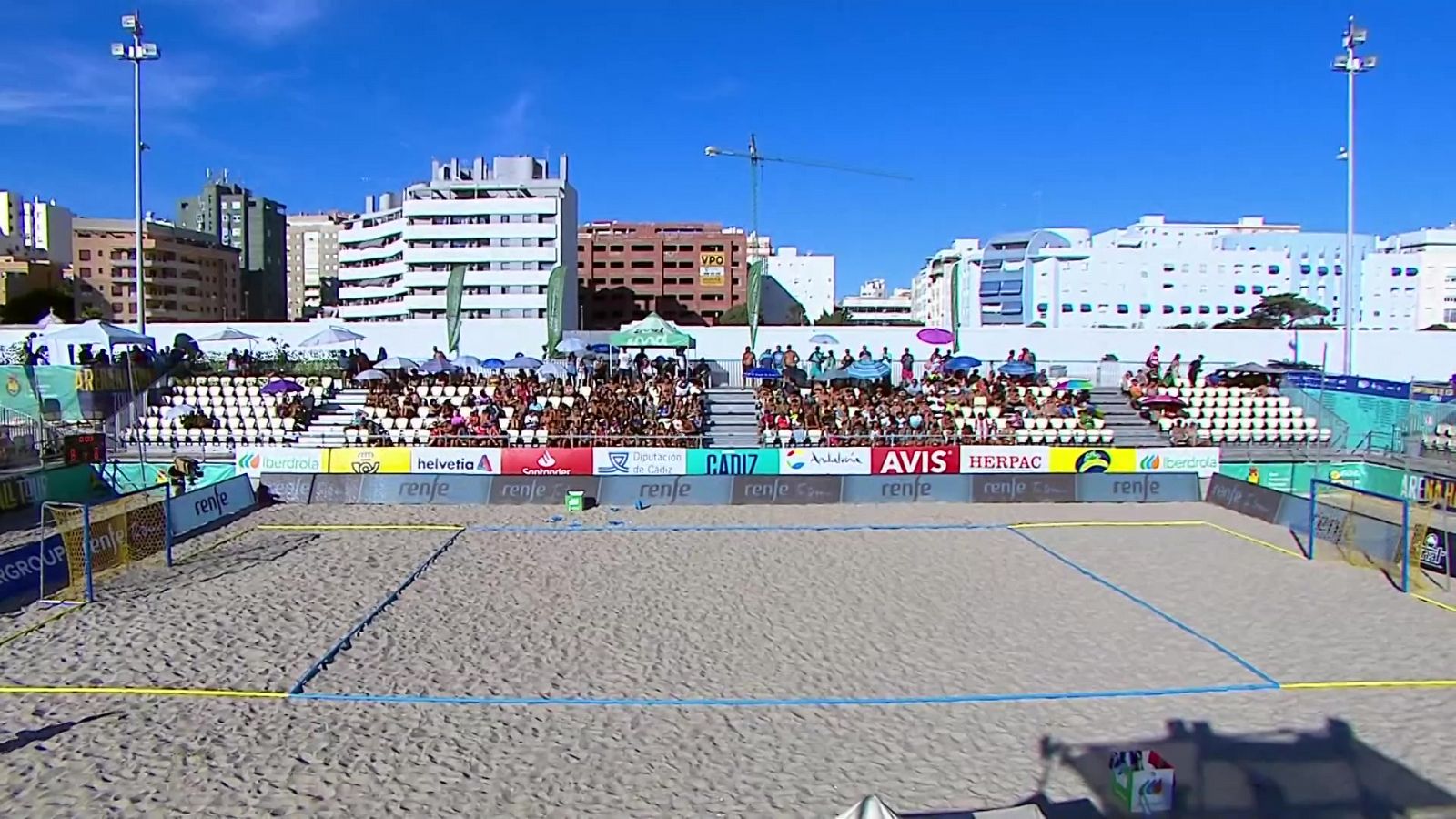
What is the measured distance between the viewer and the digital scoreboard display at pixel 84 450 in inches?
789

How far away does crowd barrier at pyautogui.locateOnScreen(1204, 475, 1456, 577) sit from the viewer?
14.3 meters

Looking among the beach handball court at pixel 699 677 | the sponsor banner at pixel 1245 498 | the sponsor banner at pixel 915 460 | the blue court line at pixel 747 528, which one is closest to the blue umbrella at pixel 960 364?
the sponsor banner at pixel 915 460

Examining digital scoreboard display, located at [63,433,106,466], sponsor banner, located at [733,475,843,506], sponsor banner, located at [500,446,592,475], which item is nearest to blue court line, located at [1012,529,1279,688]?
sponsor banner, located at [733,475,843,506]

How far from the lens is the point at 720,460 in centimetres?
2042

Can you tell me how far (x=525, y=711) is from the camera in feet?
28.2

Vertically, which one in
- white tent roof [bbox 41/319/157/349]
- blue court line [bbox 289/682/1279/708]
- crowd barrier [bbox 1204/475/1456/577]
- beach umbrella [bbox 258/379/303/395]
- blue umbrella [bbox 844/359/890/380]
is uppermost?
white tent roof [bbox 41/319/157/349]

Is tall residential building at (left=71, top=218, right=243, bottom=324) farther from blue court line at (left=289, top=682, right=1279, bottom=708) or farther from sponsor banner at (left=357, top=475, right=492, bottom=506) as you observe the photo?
blue court line at (left=289, top=682, right=1279, bottom=708)

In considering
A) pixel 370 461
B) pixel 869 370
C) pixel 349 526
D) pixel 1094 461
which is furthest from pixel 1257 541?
pixel 370 461

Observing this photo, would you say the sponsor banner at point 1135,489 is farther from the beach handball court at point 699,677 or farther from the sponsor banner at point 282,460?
the sponsor banner at point 282,460

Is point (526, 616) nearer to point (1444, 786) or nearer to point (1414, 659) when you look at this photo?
point (1444, 786)

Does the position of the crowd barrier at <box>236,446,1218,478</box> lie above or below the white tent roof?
below

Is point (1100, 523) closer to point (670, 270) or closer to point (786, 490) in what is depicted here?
point (786, 490)

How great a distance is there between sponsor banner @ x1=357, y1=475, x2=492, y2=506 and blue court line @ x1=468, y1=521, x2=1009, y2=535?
8.63 ft

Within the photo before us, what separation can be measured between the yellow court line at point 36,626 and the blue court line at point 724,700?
14.0 feet
